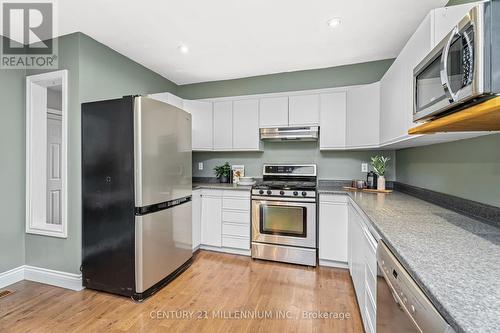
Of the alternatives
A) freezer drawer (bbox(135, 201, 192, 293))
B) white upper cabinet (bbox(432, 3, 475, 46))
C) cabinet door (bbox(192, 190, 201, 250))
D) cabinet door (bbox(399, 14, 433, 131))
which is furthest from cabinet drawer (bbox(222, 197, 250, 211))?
white upper cabinet (bbox(432, 3, 475, 46))

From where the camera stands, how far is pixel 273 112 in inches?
Answer: 128

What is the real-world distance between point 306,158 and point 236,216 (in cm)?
130

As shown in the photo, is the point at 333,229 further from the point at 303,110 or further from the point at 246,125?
the point at 246,125

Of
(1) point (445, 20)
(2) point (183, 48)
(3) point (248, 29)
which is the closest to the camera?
(1) point (445, 20)

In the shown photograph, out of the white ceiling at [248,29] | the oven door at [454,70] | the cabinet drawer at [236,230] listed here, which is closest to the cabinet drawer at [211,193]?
the cabinet drawer at [236,230]

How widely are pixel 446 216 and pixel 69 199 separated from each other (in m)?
3.18

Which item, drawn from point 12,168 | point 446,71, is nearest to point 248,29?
point 446,71

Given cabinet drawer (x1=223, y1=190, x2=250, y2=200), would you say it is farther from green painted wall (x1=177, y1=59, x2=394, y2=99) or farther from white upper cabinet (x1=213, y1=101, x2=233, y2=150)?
green painted wall (x1=177, y1=59, x2=394, y2=99)

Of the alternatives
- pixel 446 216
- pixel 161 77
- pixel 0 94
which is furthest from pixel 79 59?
pixel 446 216

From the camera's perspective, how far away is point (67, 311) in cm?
197

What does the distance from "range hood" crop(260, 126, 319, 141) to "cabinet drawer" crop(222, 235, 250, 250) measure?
1423 mm

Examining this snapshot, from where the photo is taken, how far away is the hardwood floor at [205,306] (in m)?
1.80

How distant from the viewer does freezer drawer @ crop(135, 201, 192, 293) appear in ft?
6.86

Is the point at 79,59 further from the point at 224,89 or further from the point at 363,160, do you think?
the point at 363,160
